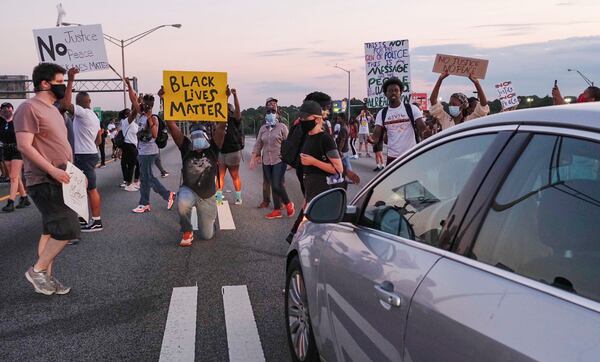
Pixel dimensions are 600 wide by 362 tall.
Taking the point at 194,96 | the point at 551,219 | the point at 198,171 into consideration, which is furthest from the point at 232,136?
the point at 551,219

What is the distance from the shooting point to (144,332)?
4.21 m

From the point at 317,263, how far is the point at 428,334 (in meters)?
1.29

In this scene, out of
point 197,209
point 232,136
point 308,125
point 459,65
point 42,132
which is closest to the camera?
point 42,132

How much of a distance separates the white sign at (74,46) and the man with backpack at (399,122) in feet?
22.3

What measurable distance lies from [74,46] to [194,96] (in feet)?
16.3

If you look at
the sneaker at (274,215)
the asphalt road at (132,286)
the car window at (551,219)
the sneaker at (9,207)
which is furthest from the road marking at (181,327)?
the sneaker at (9,207)

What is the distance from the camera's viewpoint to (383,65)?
14.1 meters

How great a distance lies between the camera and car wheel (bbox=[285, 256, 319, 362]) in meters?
3.23

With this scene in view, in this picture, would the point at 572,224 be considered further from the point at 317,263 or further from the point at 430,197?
the point at 317,263

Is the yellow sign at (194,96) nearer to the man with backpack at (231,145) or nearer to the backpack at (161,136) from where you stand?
the man with backpack at (231,145)

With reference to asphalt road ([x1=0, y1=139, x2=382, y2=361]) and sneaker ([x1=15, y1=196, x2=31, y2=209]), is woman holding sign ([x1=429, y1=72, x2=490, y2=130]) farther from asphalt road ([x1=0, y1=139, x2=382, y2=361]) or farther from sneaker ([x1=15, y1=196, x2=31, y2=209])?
sneaker ([x1=15, y1=196, x2=31, y2=209])

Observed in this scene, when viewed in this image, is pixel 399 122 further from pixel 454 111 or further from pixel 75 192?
pixel 75 192

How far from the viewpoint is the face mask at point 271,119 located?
9.79 metres

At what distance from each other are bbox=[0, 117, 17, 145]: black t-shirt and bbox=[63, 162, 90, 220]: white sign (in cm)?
633
